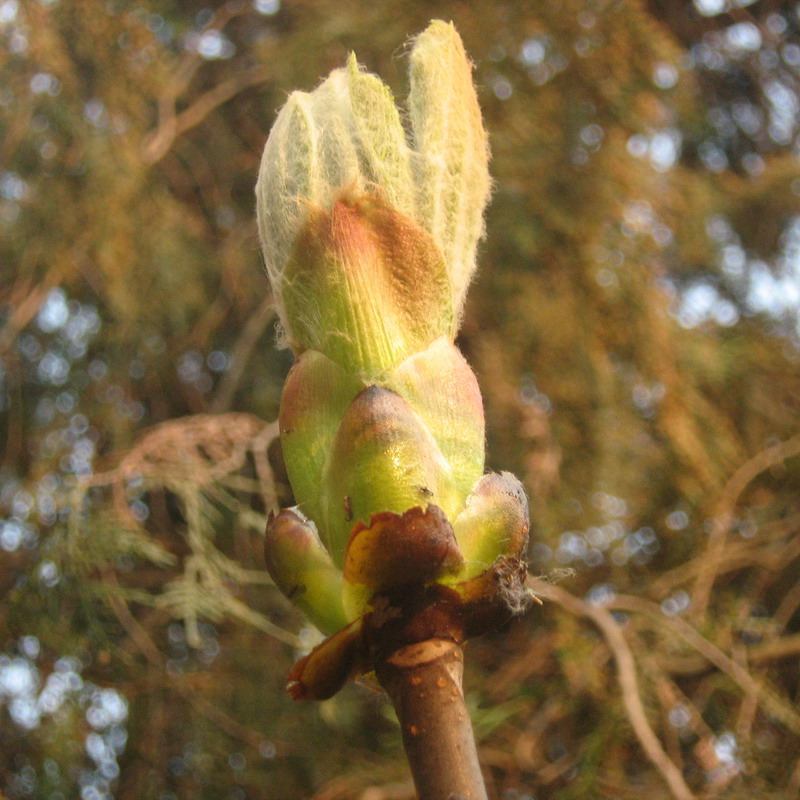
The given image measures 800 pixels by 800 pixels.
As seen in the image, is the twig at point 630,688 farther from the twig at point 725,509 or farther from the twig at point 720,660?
the twig at point 725,509

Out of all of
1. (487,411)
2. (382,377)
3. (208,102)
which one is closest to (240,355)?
(487,411)

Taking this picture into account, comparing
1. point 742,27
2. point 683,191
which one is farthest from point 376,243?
point 742,27

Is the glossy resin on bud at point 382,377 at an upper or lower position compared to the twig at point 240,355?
upper

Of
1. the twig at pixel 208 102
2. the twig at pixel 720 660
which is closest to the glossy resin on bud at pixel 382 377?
the twig at pixel 720 660

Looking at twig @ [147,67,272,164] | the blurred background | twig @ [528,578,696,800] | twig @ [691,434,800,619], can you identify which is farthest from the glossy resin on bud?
twig @ [147,67,272,164]

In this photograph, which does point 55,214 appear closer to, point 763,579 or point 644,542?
point 644,542

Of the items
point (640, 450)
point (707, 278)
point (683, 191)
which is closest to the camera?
point (640, 450)
